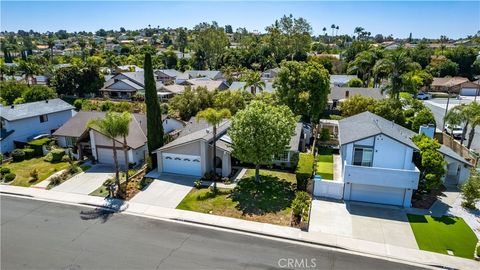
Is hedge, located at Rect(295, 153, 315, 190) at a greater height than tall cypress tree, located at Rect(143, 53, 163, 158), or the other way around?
tall cypress tree, located at Rect(143, 53, 163, 158)

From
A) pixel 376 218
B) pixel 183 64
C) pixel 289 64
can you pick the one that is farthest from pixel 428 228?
pixel 183 64

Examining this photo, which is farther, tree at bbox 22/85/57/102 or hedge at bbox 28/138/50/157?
tree at bbox 22/85/57/102

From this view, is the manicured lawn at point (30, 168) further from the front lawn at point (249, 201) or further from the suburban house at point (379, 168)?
the suburban house at point (379, 168)

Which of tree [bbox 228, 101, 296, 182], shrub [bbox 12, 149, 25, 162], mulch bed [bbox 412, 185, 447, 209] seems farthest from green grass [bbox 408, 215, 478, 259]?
shrub [bbox 12, 149, 25, 162]

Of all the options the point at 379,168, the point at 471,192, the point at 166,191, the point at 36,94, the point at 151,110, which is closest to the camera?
the point at 471,192

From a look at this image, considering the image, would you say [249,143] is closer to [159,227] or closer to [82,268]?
[159,227]

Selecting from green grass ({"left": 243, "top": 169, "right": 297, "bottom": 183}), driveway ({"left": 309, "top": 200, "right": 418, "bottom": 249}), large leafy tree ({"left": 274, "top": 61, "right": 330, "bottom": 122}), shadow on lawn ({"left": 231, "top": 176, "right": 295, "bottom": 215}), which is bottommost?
driveway ({"left": 309, "top": 200, "right": 418, "bottom": 249})

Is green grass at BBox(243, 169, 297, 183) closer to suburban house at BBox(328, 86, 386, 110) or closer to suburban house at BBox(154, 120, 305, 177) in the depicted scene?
suburban house at BBox(154, 120, 305, 177)

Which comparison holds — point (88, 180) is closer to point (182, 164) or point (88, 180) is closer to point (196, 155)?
point (182, 164)

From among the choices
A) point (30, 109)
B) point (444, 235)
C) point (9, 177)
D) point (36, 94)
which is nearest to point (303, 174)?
point (444, 235)
